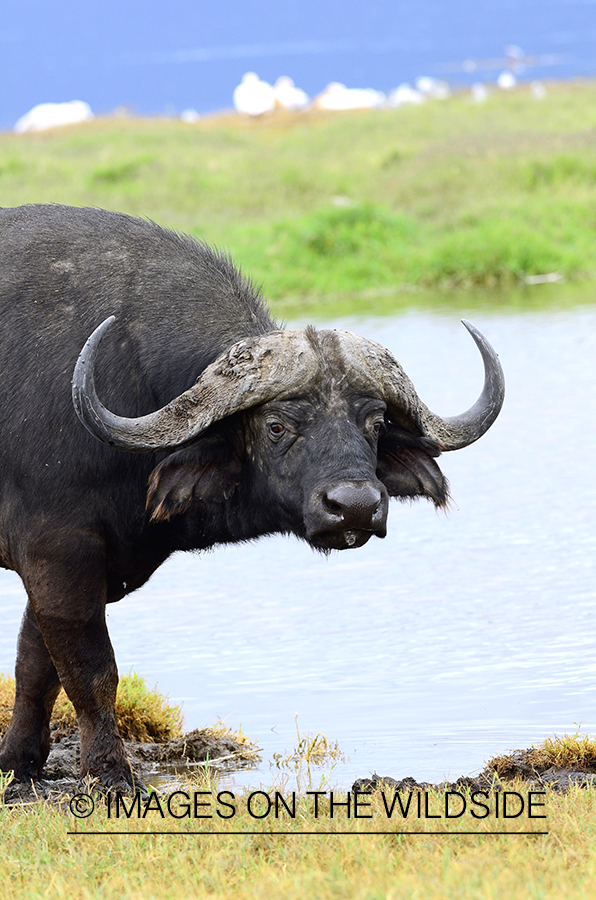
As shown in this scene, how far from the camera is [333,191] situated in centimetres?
2450

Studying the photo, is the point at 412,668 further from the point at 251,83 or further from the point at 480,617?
the point at 251,83

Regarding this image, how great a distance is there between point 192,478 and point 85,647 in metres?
0.70

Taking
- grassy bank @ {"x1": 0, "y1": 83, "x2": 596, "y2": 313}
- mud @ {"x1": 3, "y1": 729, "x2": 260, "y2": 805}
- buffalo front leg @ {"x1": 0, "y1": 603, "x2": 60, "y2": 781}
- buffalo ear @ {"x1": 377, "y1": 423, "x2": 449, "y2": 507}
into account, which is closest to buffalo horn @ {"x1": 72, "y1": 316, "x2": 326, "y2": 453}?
buffalo ear @ {"x1": 377, "y1": 423, "x2": 449, "y2": 507}

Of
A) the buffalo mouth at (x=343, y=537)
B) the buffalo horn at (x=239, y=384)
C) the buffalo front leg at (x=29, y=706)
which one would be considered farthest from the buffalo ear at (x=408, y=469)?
the buffalo front leg at (x=29, y=706)

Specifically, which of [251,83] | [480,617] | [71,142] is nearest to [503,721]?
[480,617]

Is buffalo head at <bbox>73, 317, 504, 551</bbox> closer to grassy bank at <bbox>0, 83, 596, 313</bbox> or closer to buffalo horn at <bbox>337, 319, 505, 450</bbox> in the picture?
buffalo horn at <bbox>337, 319, 505, 450</bbox>

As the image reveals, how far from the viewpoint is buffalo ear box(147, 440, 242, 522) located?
15.1 ft

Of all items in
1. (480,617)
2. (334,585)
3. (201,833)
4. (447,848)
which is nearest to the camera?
(447,848)

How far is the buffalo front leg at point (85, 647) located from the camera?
4.67m

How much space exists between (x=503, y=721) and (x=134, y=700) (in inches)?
58.3

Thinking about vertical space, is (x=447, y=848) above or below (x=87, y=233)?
below

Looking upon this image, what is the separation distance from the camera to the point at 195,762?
210 inches

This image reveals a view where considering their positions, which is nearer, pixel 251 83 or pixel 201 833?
pixel 201 833

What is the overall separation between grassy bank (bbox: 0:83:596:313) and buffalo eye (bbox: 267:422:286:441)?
12.8 meters
